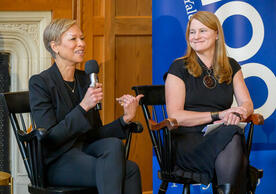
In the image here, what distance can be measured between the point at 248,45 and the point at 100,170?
70.8 inches

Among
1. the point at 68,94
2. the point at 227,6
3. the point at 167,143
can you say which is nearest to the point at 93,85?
the point at 68,94

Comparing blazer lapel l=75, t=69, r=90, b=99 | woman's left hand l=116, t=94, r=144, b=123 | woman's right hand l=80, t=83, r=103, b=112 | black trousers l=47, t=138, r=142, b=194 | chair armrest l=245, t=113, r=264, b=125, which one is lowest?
black trousers l=47, t=138, r=142, b=194

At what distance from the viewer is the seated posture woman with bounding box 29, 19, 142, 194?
2.12m

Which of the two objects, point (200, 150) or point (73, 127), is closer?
point (73, 127)

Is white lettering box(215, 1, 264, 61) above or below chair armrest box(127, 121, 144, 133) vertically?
above

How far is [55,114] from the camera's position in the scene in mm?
2305

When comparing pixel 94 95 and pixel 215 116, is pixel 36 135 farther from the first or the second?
pixel 215 116

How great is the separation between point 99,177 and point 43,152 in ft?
1.09

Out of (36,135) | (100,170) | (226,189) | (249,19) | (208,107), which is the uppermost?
(249,19)

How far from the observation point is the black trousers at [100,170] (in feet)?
6.83

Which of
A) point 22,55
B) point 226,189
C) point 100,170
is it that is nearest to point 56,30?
point 100,170

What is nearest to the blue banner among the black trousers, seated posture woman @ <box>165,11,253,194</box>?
seated posture woman @ <box>165,11,253,194</box>

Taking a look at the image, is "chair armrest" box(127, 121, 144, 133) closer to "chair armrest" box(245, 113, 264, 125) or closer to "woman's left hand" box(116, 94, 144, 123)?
"woman's left hand" box(116, 94, 144, 123)

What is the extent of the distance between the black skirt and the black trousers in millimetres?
385
